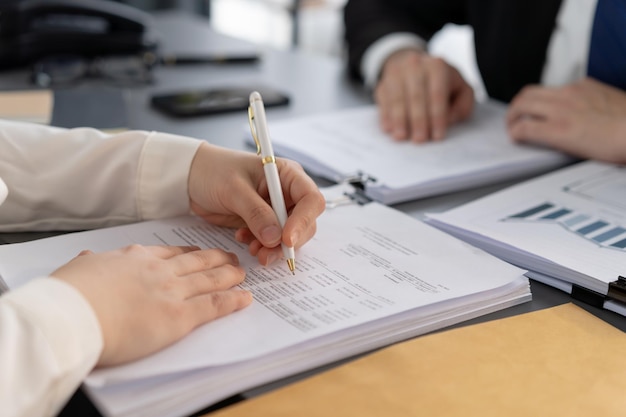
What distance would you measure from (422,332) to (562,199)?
36 centimetres

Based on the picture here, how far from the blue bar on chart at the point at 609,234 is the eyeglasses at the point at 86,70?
876 millimetres

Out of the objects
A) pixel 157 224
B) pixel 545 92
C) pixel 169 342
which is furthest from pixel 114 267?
pixel 545 92

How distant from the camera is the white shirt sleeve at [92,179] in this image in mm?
757

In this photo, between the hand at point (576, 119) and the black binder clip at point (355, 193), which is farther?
the hand at point (576, 119)

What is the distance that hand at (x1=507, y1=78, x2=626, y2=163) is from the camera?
3.21 feet

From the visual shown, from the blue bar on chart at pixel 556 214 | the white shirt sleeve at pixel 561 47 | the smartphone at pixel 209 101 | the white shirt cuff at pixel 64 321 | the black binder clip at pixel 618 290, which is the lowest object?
the black binder clip at pixel 618 290

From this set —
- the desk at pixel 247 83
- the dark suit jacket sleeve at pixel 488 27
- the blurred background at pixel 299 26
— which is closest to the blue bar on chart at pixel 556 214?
the desk at pixel 247 83

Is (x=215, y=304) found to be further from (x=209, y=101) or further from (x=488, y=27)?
(x=488, y=27)

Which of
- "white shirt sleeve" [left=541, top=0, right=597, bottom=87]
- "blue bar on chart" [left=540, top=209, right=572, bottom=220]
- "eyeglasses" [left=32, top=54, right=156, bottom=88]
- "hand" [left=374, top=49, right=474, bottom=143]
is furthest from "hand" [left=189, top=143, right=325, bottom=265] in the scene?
"white shirt sleeve" [left=541, top=0, right=597, bottom=87]

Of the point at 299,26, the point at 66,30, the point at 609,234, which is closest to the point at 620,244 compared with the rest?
the point at 609,234

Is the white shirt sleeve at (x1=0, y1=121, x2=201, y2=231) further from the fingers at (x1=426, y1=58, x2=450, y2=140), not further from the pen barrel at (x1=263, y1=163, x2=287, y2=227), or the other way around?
the fingers at (x1=426, y1=58, x2=450, y2=140)

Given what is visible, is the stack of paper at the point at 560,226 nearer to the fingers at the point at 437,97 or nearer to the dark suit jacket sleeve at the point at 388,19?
the fingers at the point at 437,97

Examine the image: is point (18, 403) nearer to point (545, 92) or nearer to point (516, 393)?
point (516, 393)

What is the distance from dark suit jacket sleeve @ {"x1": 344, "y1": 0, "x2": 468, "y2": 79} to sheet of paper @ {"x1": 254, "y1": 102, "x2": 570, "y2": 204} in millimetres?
342
